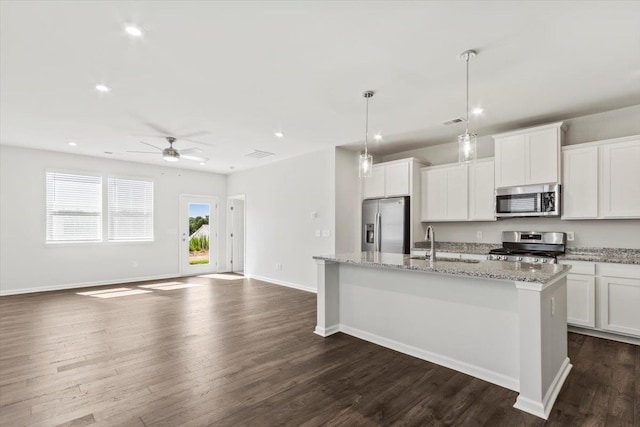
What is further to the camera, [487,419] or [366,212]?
[366,212]

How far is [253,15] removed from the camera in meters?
2.14

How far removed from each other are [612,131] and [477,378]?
359 centimetres

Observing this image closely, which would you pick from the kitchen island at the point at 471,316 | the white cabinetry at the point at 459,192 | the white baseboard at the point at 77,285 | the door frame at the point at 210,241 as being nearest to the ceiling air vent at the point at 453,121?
the white cabinetry at the point at 459,192

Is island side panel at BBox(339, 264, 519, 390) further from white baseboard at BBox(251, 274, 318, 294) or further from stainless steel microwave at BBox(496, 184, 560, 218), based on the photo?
white baseboard at BBox(251, 274, 318, 294)

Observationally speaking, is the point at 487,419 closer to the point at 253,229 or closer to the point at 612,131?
the point at 612,131

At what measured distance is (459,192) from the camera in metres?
4.98

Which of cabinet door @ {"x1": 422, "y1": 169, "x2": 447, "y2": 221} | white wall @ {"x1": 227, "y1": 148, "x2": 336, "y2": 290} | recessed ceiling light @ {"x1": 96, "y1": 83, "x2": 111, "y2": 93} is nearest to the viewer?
recessed ceiling light @ {"x1": 96, "y1": 83, "x2": 111, "y2": 93}

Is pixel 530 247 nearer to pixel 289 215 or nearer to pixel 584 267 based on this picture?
pixel 584 267

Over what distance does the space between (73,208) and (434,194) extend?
23.4 feet

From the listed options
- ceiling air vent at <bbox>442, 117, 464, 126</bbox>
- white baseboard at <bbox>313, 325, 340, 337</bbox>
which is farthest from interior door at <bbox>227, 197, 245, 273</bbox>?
ceiling air vent at <bbox>442, 117, 464, 126</bbox>

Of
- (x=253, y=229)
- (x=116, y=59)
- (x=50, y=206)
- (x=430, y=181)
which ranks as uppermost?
(x=116, y=59)

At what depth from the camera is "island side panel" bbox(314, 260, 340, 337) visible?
3.65m

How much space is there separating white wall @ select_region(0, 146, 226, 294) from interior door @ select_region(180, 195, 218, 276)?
173 millimetres

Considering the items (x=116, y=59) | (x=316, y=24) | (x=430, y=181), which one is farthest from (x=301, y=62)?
(x=430, y=181)
